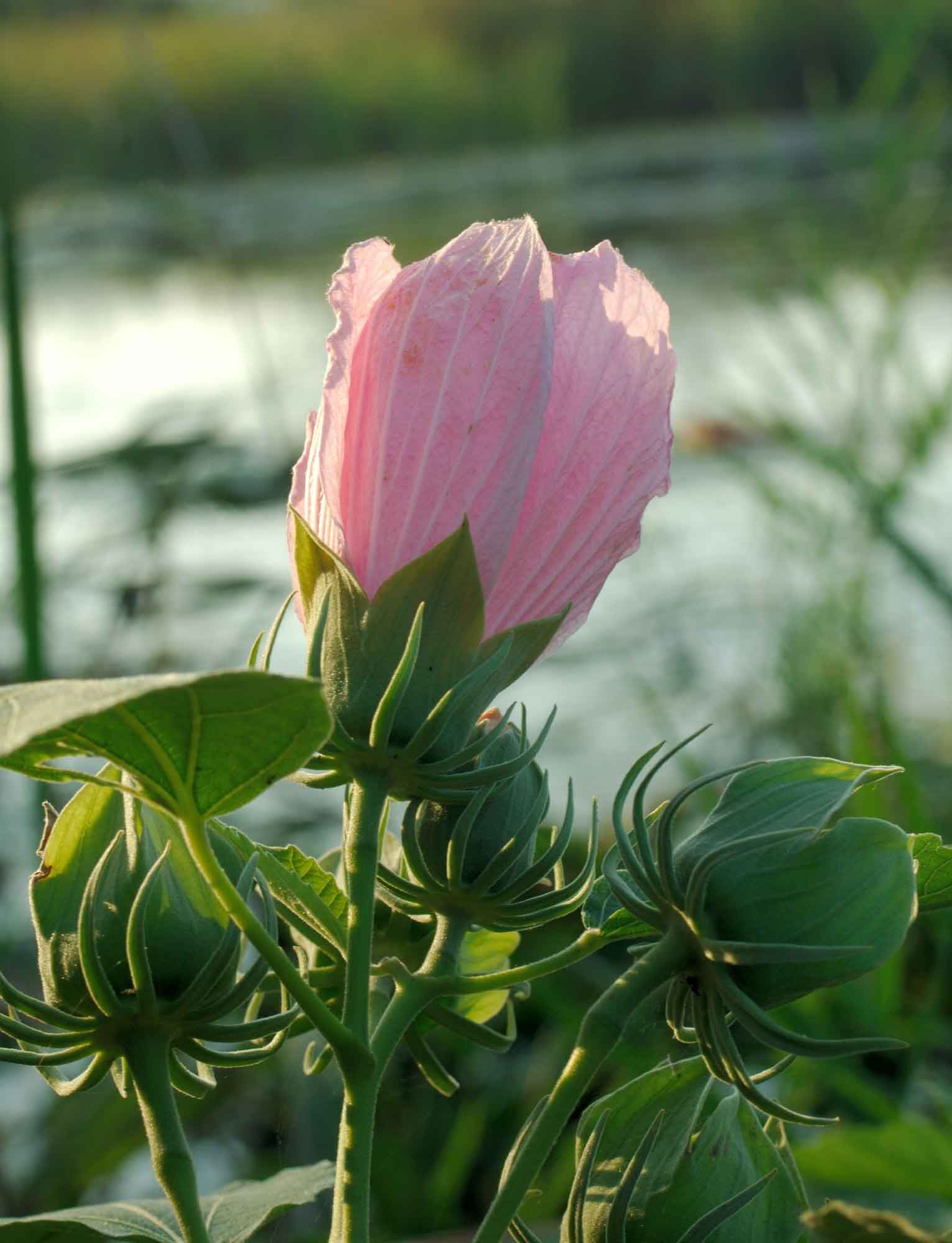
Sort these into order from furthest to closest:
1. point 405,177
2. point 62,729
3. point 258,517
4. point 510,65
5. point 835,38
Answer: point 405,177 → point 835,38 → point 510,65 → point 258,517 → point 62,729

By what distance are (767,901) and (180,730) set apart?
12 centimetres

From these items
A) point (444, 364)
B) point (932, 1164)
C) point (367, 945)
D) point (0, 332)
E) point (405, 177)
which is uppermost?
point (405, 177)

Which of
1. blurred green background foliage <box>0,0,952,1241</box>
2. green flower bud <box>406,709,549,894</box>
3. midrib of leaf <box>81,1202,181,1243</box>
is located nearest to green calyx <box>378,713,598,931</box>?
green flower bud <box>406,709,549,894</box>

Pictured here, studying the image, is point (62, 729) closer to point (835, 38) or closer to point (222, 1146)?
point (222, 1146)

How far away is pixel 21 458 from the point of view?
84 centimetres

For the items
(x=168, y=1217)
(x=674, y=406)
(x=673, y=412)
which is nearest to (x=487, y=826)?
(x=168, y=1217)

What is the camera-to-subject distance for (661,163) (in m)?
4.66

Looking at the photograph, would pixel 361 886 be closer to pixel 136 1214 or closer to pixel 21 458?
pixel 136 1214

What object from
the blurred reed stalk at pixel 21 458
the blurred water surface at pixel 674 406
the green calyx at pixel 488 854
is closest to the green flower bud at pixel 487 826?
the green calyx at pixel 488 854

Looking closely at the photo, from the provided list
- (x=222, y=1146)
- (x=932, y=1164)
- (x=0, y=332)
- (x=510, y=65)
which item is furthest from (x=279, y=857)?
(x=510, y=65)

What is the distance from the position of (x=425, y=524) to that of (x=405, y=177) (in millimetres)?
3938

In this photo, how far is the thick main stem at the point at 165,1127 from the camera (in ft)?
0.95

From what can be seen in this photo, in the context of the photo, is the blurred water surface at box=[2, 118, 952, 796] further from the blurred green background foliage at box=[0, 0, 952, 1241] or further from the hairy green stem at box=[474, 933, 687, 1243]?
the hairy green stem at box=[474, 933, 687, 1243]

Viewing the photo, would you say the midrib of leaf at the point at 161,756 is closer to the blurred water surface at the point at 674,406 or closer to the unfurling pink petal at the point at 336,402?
the unfurling pink petal at the point at 336,402
